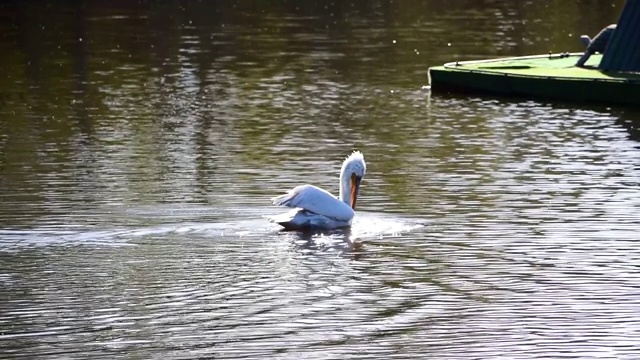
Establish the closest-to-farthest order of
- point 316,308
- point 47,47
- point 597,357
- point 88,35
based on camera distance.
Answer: point 597,357 → point 316,308 → point 47,47 → point 88,35

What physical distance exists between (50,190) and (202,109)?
28.7ft

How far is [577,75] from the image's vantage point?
26.1 m

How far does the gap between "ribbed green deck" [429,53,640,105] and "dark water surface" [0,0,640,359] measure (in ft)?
1.29

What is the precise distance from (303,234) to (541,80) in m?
12.2

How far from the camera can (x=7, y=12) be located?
50.1 m

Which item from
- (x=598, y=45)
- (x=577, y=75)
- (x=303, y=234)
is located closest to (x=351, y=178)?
(x=303, y=234)

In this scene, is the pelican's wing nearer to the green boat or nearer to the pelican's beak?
the pelican's beak

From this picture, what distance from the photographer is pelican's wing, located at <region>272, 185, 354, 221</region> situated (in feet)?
46.9

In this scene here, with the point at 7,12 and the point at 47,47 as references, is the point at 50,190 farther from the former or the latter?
the point at 7,12

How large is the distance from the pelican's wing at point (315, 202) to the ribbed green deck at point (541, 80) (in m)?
11.4

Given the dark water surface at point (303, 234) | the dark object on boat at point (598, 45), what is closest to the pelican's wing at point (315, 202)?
the dark water surface at point (303, 234)

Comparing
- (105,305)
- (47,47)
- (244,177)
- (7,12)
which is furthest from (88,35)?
(105,305)

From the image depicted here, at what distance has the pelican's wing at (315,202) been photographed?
14.3 metres

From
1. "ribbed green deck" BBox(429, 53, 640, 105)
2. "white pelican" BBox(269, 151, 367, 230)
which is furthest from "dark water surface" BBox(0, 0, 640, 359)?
"ribbed green deck" BBox(429, 53, 640, 105)
